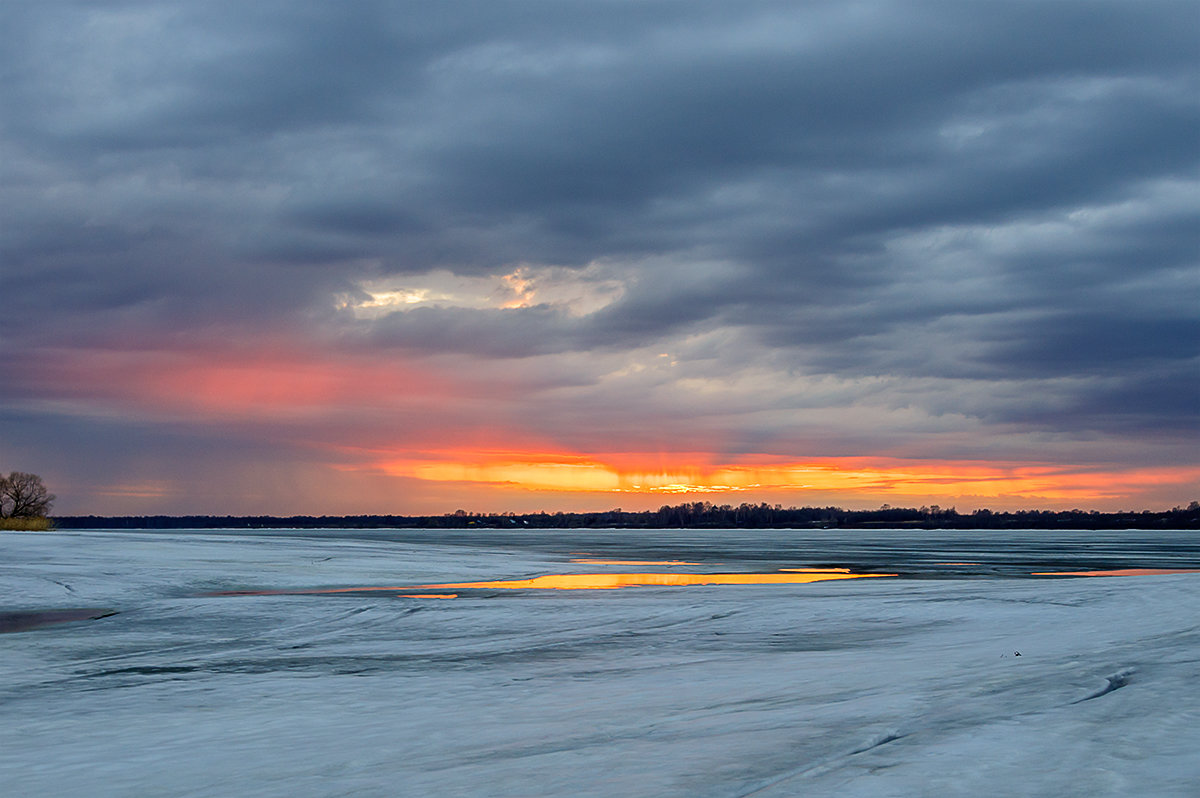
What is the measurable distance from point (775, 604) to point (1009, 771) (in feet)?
38.7

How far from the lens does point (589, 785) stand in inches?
218

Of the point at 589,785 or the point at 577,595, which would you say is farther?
the point at 577,595

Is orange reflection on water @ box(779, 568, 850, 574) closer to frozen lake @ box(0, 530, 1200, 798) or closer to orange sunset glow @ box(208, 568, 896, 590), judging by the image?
orange sunset glow @ box(208, 568, 896, 590)

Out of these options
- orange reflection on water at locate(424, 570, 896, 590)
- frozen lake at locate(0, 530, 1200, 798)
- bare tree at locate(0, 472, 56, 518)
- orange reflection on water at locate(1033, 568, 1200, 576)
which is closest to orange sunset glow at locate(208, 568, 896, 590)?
orange reflection on water at locate(424, 570, 896, 590)

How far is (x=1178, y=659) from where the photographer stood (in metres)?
9.68

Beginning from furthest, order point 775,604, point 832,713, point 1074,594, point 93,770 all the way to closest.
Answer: point 1074,594, point 775,604, point 832,713, point 93,770

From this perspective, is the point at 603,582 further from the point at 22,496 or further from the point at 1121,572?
the point at 22,496

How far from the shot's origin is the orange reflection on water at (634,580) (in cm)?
2381

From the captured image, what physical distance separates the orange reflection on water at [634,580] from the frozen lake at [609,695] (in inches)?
195

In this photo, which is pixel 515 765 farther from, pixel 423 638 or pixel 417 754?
pixel 423 638

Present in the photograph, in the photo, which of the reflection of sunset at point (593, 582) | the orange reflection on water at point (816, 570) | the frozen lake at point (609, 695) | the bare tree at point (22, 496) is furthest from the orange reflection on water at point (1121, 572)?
the bare tree at point (22, 496)

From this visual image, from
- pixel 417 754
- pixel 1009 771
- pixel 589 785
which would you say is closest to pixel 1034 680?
pixel 1009 771

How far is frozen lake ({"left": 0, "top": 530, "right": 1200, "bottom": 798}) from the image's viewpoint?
577 cm

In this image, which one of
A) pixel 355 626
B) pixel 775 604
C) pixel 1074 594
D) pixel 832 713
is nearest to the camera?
pixel 832 713
